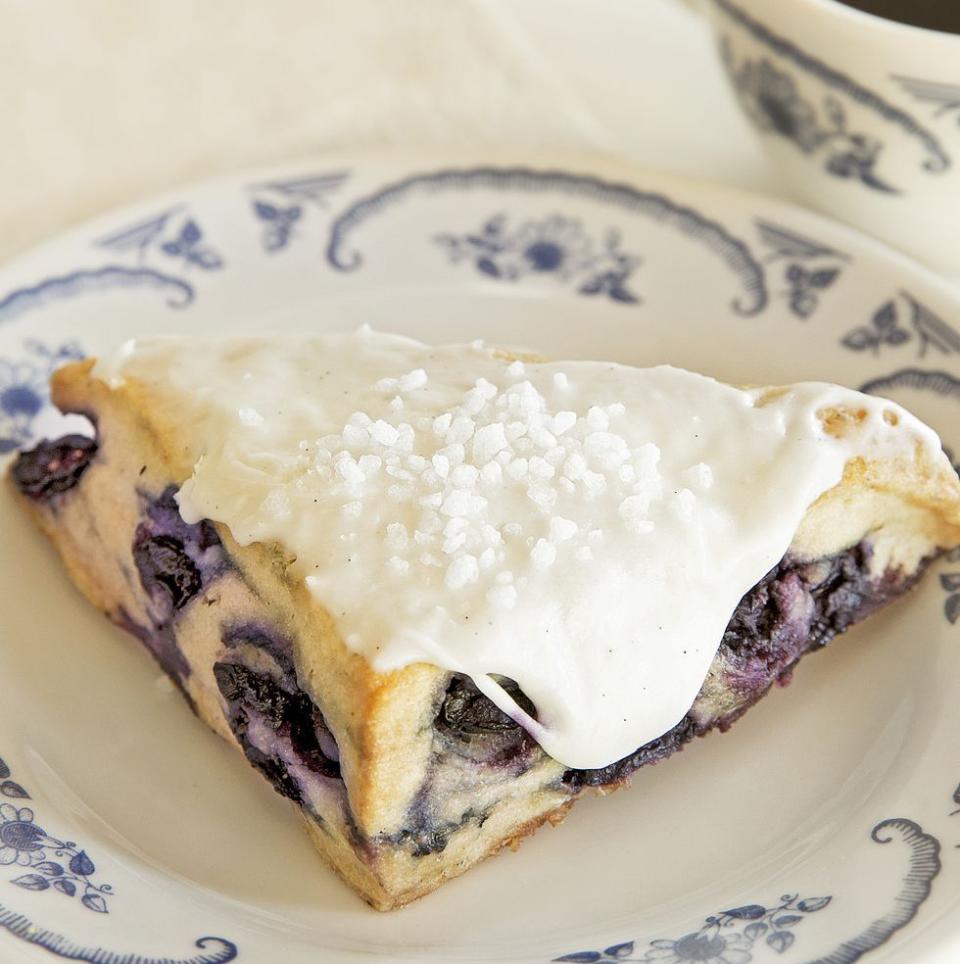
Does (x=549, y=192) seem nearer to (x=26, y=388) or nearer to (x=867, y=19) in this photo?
(x=867, y=19)

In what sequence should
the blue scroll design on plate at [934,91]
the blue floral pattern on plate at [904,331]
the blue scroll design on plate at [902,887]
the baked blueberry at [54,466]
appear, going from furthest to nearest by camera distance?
the blue scroll design on plate at [934,91]
the blue floral pattern on plate at [904,331]
the baked blueberry at [54,466]
the blue scroll design on plate at [902,887]

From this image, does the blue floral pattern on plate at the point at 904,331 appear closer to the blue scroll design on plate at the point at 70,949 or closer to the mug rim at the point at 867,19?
the mug rim at the point at 867,19

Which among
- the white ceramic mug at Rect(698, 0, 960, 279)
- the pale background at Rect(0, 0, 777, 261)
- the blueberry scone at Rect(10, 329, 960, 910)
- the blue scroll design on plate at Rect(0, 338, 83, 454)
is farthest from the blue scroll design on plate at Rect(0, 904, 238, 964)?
the white ceramic mug at Rect(698, 0, 960, 279)

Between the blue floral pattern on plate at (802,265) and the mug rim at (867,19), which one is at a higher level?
the mug rim at (867,19)

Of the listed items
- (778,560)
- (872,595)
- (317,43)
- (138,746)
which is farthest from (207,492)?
(317,43)

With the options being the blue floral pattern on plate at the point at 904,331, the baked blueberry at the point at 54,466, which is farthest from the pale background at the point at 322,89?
the baked blueberry at the point at 54,466

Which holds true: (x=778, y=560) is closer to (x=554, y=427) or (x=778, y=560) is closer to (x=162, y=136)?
(x=554, y=427)

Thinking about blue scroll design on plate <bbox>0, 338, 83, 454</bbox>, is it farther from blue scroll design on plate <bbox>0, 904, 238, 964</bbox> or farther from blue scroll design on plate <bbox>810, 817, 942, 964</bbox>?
blue scroll design on plate <bbox>810, 817, 942, 964</bbox>
